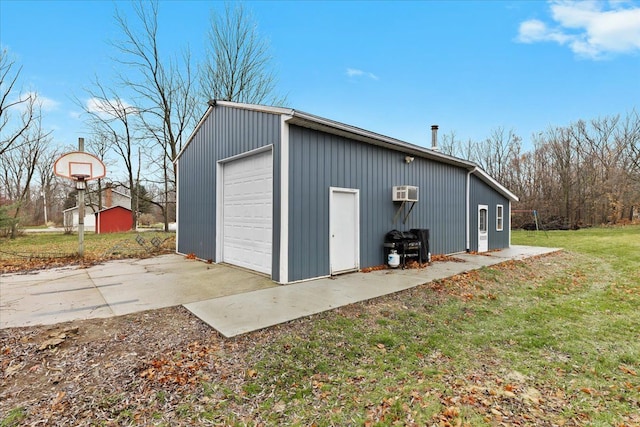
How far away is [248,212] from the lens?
662 centimetres

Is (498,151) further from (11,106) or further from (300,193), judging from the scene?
(11,106)

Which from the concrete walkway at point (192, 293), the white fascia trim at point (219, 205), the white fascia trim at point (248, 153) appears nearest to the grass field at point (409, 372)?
the concrete walkway at point (192, 293)

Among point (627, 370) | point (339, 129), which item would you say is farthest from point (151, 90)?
point (627, 370)

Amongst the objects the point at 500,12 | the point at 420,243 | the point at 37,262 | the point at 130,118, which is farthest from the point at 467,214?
the point at 130,118

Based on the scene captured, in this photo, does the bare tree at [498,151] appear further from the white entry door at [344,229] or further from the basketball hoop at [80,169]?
the basketball hoop at [80,169]

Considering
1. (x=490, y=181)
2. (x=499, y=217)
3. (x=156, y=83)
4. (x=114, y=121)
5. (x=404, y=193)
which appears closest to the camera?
(x=404, y=193)

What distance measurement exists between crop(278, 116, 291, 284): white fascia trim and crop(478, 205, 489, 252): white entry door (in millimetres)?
8306

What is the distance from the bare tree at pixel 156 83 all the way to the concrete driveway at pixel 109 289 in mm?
9921

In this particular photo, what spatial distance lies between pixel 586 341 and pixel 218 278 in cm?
569

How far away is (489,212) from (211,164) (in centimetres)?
1016

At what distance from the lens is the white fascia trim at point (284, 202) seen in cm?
529

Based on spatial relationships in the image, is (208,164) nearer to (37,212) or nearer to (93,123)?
(93,123)

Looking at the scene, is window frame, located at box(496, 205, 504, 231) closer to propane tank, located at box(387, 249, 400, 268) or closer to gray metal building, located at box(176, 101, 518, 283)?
gray metal building, located at box(176, 101, 518, 283)

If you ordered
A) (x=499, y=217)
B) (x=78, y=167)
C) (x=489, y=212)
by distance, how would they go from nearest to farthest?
(x=78, y=167) < (x=489, y=212) < (x=499, y=217)
